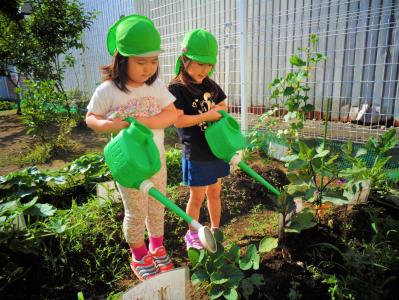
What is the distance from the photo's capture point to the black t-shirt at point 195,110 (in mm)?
1594

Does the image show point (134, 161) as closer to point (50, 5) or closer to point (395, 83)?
point (395, 83)

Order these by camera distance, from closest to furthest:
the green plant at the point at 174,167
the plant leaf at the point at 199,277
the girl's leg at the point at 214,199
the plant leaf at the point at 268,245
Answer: the plant leaf at the point at 199,277 → the plant leaf at the point at 268,245 → the girl's leg at the point at 214,199 → the green plant at the point at 174,167

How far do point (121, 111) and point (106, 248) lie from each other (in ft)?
2.62

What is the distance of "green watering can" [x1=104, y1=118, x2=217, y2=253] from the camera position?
3.59ft

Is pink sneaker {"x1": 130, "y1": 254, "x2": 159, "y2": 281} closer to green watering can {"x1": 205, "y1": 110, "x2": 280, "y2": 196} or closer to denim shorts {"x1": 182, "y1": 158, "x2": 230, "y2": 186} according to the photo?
denim shorts {"x1": 182, "y1": 158, "x2": 230, "y2": 186}

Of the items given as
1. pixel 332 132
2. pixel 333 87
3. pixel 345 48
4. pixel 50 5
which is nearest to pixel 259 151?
pixel 332 132

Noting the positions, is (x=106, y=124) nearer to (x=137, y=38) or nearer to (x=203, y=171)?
(x=137, y=38)

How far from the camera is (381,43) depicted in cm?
358

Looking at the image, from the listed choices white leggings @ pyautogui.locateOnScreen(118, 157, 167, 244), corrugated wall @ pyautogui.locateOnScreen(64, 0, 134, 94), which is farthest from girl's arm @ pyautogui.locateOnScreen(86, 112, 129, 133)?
corrugated wall @ pyautogui.locateOnScreen(64, 0, 134, 94)

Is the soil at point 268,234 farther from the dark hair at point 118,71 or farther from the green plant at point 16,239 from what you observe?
the dark hair at point 118,71

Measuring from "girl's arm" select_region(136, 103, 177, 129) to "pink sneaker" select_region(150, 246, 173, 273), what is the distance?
2.13ft

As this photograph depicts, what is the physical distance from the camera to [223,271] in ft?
3.91

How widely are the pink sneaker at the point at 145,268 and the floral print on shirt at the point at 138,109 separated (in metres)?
0.68

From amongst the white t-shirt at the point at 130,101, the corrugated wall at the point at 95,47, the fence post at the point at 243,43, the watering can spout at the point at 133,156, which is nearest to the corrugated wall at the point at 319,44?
the fence post at the point at 243,43
